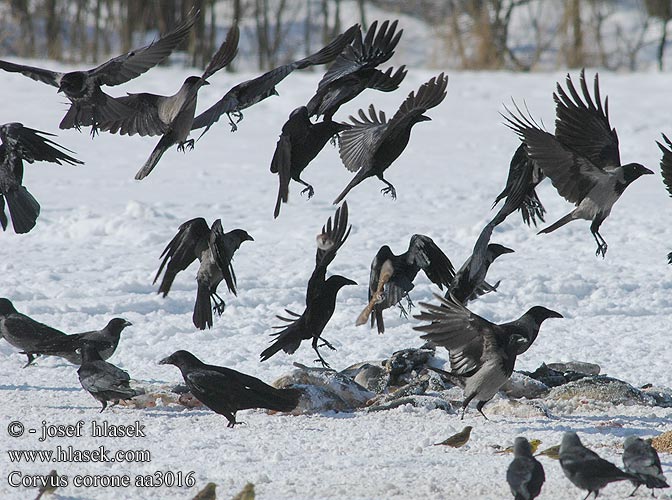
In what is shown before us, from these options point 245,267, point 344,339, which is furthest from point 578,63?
point 344,339

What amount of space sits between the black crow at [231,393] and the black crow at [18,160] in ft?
5.02

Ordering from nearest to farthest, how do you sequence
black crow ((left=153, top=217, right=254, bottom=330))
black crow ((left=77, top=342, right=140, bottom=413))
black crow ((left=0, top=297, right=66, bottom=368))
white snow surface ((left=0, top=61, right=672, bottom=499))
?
white snow surface ((left=0, top=61, right=672, bottom=499)) → black crow ((left=77, top=342, right=140, bottom=413)) → black crow ((left=153, top=217, right=254, bottom=330)) → black crow ((left=0, top=297, right=66, bottom=368))

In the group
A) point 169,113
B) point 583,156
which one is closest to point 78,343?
point 169,113

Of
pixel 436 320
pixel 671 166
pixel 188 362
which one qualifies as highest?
pixel 671 166

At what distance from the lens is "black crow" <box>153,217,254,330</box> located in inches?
244

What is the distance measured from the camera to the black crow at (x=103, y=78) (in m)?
6.07

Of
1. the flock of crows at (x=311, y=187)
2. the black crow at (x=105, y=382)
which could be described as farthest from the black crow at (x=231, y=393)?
the black crow at (x=105, y=382)

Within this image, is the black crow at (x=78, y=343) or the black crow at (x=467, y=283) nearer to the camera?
the black crow at (x=467, y=283)

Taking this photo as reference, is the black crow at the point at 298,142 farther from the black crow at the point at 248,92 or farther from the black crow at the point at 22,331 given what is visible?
the black crow at the point at 22,331

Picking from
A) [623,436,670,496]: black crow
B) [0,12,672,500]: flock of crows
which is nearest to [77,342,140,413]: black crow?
[0,12,672,500]: flock of crows

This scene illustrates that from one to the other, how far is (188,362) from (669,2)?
20937 mm

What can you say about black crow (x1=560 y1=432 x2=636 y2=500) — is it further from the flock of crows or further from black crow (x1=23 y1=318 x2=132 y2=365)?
black crow (x1=23 y1=318 x2=132 y2=365)

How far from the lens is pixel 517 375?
22.2ft

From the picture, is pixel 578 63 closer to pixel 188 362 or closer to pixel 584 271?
pixel 584 271
